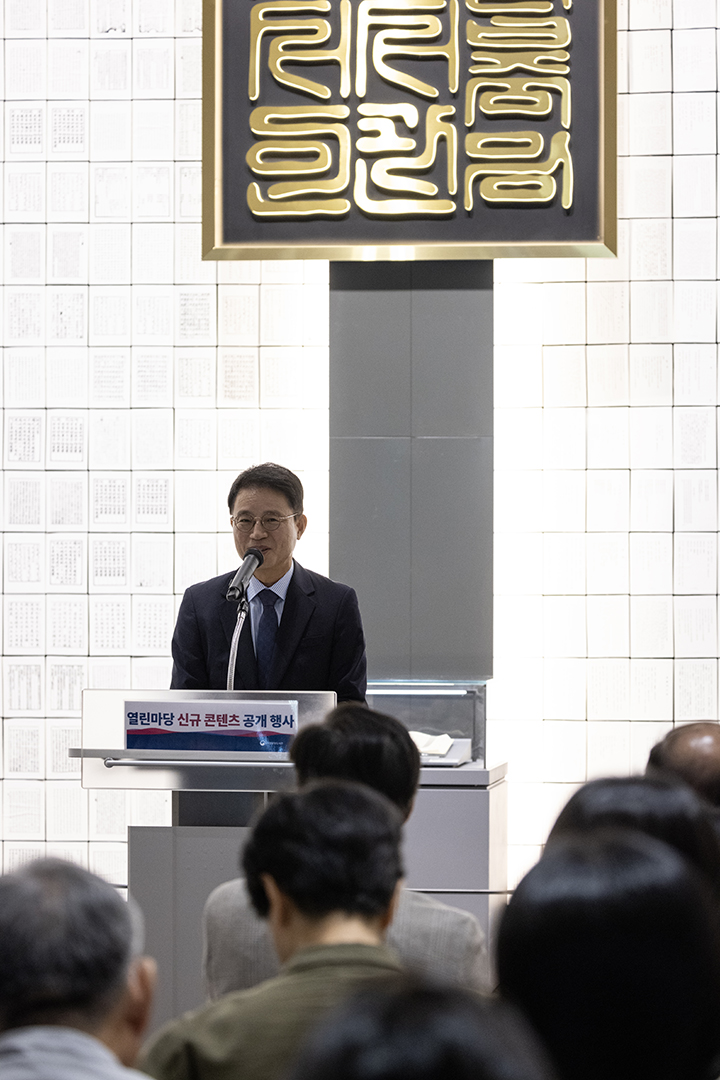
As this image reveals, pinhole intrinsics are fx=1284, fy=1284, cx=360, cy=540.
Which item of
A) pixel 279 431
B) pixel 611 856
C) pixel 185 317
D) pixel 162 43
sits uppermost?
pixel 162 43

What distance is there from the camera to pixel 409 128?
4227mm

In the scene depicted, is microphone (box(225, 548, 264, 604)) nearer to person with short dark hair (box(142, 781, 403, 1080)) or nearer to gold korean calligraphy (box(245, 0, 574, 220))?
person with short dark hair (box(142, 781, 403, 1080))

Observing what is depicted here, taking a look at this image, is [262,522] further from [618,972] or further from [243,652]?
[618,972]

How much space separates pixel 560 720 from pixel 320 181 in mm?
2020

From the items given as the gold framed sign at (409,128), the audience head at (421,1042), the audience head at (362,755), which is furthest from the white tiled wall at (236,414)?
the audience head at (421,1042)

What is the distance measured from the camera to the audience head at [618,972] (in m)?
1.04

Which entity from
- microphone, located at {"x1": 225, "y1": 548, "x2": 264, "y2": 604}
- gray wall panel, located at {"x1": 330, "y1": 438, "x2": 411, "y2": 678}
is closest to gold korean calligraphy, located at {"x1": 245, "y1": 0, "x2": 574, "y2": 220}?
gray wall panel, located at {"x1": 330, "y1": 438, "x2": 411, "y2": 678}

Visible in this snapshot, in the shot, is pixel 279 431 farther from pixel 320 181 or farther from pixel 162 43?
pixel 162 43

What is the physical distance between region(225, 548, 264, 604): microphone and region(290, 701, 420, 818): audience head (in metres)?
0.58

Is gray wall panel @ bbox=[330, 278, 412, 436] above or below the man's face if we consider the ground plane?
above

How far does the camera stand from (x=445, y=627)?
431cm

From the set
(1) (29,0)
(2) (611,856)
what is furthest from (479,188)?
(2) (611,856)

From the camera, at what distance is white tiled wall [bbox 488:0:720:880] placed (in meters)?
4.46

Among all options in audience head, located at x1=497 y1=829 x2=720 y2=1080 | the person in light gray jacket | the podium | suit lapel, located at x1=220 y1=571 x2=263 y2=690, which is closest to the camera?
audience head, located at x1=497 y1=829 x2=720 y2=1080
